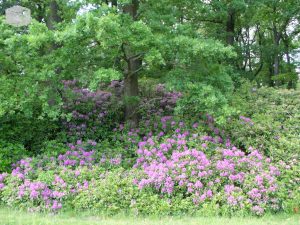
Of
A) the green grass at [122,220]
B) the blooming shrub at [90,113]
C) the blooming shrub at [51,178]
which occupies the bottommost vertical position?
the green grass at [122,220]

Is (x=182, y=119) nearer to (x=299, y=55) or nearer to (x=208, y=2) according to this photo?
(x=208, y=2)

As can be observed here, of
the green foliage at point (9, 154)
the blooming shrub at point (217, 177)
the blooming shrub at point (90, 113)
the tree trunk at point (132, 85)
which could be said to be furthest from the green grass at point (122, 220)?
the tree trunk at point (132, 85)

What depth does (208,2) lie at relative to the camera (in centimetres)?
1101

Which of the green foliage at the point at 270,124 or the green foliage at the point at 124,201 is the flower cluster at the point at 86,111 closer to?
the green foliage at the point at 124,201

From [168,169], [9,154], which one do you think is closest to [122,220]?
[168,169]

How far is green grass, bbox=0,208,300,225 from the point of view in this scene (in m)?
4.97

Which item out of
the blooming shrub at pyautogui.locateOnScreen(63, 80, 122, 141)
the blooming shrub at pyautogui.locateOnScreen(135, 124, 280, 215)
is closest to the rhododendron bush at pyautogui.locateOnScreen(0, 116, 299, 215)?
the blooming shrub at pyautogui.locateOnScreen(135, 124, 280, 215)

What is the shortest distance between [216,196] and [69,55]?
4.00 m

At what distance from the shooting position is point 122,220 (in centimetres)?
538

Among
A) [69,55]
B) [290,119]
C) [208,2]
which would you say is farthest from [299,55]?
[69,55]

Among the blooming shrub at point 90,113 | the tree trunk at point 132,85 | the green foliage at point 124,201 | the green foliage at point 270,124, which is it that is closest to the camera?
the green foliage at point 124,201

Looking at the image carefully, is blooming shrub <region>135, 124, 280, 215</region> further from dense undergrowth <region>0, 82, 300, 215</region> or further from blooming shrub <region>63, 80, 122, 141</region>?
blooming shrub <region>63, 80, 122, 141</region>

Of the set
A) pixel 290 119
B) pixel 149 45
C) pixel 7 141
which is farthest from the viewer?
pixel 290 119

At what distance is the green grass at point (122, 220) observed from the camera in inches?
196
